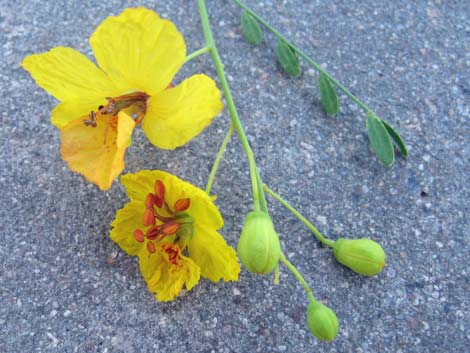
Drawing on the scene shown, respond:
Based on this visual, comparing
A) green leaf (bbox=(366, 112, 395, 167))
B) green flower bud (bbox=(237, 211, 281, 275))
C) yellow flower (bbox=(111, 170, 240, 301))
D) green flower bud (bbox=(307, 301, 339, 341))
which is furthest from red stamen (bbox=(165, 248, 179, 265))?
green leaf (bbox=(366, 112, 395, 167))

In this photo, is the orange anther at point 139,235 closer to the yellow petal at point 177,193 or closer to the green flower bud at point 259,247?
the yellow petal at point 177,193

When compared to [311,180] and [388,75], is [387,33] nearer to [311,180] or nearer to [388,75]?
[388,75]

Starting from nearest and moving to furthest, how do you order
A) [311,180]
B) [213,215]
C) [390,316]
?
[213,215] → [390,316] → [311,180]

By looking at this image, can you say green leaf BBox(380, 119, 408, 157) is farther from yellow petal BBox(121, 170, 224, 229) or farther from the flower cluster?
yellow petal BBox(121, 170, 224, 229)

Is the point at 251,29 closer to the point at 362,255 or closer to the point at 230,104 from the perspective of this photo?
the point at 230,104

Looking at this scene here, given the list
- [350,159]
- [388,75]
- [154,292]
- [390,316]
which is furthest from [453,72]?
[154,292]

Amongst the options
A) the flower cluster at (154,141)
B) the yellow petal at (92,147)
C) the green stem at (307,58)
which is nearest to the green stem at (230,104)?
the flower cluster at (154,141)

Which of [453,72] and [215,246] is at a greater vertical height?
[453,72]
